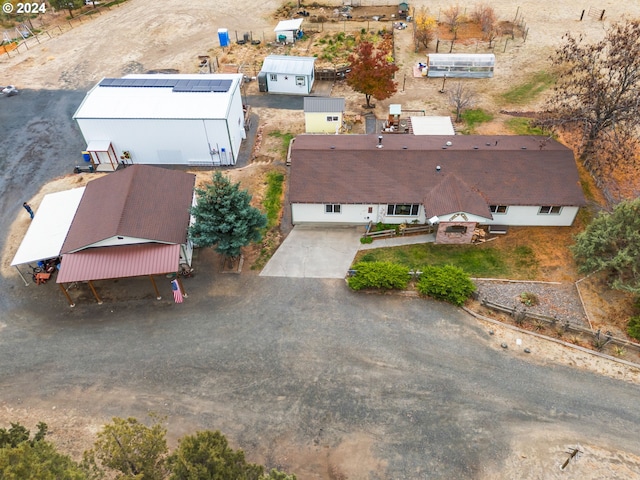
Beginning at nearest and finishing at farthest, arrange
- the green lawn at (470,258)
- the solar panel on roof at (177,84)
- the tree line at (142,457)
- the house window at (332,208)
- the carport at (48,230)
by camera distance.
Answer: the tree line at (142,457) < the carport at (48,230) < the green lawn at (470,258) < the house window at (332,208) < the solar panel on roof at (177,84)

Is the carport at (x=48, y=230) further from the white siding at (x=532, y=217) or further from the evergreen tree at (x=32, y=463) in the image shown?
the white siding at (x=532, y=217)

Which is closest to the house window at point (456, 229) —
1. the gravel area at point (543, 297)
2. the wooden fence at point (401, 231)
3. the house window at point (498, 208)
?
the wooden fence at point (401, 231)

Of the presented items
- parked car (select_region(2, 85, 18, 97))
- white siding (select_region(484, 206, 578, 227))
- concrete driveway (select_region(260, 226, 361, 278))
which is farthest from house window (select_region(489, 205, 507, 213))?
parked car (select_region(2, 85, 18, 97))

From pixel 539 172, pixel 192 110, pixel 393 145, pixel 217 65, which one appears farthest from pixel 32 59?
pixel 539 172

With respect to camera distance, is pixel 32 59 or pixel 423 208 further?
pixel 32 59

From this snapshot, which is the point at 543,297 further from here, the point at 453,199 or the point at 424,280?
the point at 453,199

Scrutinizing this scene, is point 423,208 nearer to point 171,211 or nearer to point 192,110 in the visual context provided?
point 171,211
